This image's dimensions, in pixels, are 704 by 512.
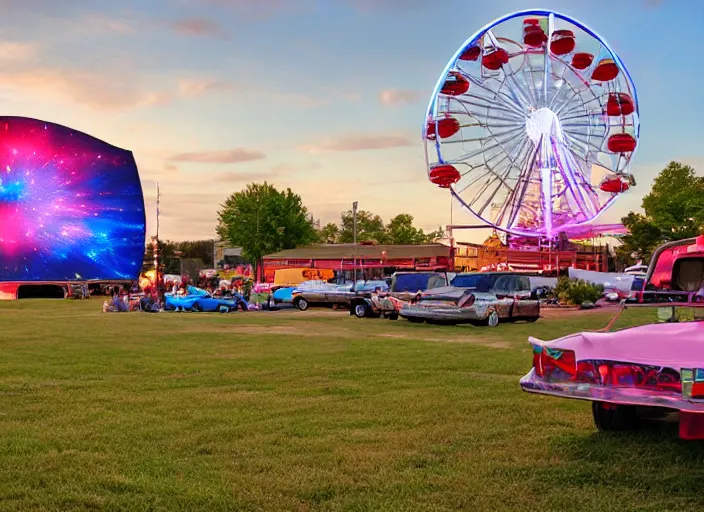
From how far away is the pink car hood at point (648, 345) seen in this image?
5.34 m

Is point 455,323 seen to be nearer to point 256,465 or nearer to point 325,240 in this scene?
point 256,465

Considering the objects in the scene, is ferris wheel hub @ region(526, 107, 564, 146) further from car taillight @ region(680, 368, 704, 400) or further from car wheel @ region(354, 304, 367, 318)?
car taillight @ region(680, 368, 704, 400)

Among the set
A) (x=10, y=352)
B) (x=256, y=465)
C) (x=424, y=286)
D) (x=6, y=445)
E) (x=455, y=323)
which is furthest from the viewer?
(x=424, y=286)

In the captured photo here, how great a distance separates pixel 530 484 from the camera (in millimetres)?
5086

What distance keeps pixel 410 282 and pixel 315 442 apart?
17811mm

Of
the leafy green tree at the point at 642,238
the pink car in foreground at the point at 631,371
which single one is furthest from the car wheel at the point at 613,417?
the leafy green tree at the point at 642,238

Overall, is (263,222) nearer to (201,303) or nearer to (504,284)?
(201,303)

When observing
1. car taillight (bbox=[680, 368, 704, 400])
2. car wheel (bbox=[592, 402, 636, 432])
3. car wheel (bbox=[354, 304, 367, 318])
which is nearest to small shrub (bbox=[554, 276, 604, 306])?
car wheel (bbox=[354, 304, 367, 318])

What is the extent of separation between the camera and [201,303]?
108ft

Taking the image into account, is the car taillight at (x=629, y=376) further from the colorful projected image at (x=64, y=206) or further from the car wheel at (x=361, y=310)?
→ the colorful projected image at (x=64, y=206)

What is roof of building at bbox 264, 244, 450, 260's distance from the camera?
72.6 metres

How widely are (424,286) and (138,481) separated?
744 inches

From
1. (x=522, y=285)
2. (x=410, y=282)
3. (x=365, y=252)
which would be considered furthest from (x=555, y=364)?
(x=365, y=252)

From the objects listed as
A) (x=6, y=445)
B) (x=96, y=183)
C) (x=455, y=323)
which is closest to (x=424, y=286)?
(x=455, y=323)
